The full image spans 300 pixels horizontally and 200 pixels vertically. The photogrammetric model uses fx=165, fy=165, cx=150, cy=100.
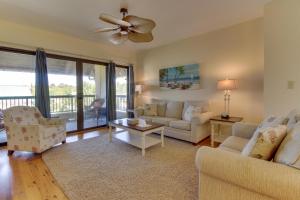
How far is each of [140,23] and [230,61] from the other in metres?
2.38

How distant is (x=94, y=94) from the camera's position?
4945 millimetres

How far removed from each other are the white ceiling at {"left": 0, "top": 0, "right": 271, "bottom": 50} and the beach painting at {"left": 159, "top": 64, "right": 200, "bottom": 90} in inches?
39.3

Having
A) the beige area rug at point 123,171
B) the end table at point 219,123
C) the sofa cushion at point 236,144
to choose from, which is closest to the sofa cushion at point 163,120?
the beige area rug at point 123,171

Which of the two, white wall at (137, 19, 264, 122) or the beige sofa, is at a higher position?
white wall at (137, 19, 264, 122)

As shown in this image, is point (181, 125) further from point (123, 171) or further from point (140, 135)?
point (123, 171)

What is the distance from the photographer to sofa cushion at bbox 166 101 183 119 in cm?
421

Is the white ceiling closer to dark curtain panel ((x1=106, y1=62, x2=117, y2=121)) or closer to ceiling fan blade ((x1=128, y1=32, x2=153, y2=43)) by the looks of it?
ceiling fan blade ((x1=128, y1=32, x2=153, y2=43))

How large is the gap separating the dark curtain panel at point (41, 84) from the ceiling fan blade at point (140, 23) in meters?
2.51

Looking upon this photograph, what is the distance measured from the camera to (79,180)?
2.08 meters

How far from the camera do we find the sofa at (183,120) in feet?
11.0

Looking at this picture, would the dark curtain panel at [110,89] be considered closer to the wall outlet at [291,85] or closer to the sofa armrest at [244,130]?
the sofa armrest at [244,130]

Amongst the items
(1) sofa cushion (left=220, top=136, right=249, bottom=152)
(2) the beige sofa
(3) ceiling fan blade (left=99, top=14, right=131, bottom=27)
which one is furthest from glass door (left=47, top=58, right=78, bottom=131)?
(2) the beige sofa

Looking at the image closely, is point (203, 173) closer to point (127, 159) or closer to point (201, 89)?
point (127, 159)

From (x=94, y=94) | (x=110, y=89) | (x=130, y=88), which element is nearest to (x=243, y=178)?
(x=110, y=89)
